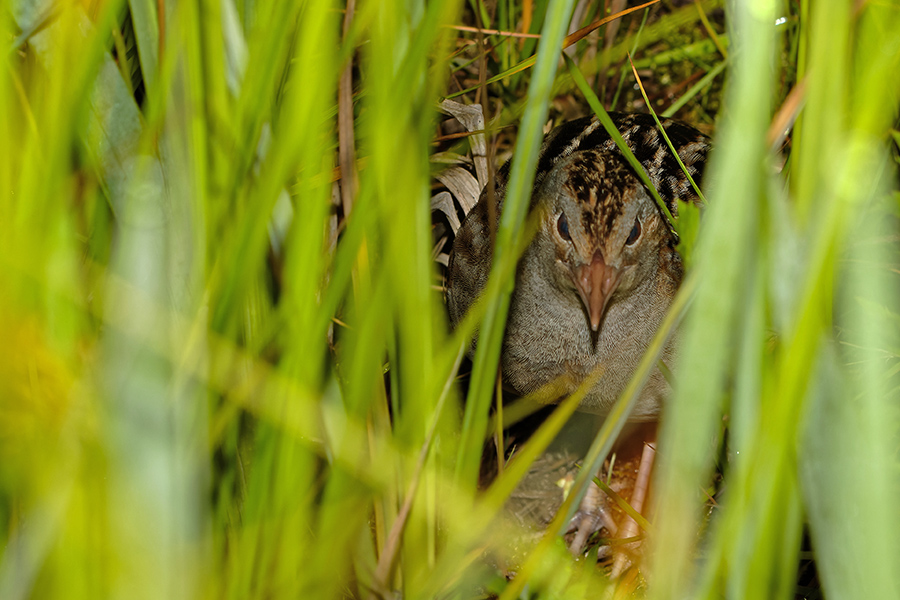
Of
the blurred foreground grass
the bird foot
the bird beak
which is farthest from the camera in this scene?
the bird foot

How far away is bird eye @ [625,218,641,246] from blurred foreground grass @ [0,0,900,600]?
0.81 meters

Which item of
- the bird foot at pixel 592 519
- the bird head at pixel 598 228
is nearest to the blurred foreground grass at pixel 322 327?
the bird head at pixel 598 228

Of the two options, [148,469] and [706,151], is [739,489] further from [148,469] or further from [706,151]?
[706,151]

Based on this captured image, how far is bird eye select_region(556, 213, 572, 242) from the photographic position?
2.06m

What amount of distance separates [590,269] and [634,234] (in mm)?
209

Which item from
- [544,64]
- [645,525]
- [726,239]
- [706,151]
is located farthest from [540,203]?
[726,239]

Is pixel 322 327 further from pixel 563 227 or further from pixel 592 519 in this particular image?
pixel 592 519

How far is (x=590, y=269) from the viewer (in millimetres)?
1992

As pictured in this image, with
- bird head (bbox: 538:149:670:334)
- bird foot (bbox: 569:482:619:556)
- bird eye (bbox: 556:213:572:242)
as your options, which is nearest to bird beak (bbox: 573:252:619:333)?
bird head (bbox: 538:149:670:334)

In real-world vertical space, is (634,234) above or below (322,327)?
below

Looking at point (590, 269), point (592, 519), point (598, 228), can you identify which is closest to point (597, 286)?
point (590, 269)

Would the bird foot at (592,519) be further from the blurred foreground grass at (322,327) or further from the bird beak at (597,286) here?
the blurred foreground grass at (322,327)

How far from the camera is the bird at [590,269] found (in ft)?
6.61

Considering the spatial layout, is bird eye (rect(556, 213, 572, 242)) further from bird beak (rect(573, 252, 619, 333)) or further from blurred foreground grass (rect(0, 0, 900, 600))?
blurred foreground grass (rect(0, 0, 900, 600))
